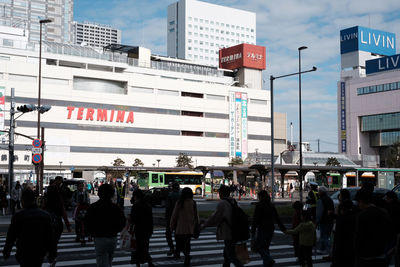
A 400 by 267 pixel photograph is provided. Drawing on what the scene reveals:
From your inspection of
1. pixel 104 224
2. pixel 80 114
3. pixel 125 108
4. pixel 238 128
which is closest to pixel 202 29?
pixel 238 128

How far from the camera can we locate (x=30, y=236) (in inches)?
254

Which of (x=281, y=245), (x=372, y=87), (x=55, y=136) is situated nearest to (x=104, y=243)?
(x=281, y=245)

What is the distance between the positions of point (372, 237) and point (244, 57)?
335 ft

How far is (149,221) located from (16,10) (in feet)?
505

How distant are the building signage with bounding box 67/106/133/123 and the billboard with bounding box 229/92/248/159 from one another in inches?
828

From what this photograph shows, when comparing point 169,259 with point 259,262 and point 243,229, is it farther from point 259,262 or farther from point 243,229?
point 243,229

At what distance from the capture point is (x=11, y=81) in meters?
75.1

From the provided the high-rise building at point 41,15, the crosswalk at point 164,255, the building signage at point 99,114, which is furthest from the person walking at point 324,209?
the high-rise building at point 41,15

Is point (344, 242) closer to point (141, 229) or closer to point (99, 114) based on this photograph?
point (141, 229)

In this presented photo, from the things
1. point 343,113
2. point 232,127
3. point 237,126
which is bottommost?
point 232,127

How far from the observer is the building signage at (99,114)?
80.1 metres

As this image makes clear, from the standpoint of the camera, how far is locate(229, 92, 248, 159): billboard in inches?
3745

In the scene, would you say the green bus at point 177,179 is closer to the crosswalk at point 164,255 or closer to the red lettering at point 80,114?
the red lettering at point 80,114

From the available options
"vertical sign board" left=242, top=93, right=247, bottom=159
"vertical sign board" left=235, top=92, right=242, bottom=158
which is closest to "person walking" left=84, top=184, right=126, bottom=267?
"vertical sign board" left=235, top=92, right=242, bottom=158
